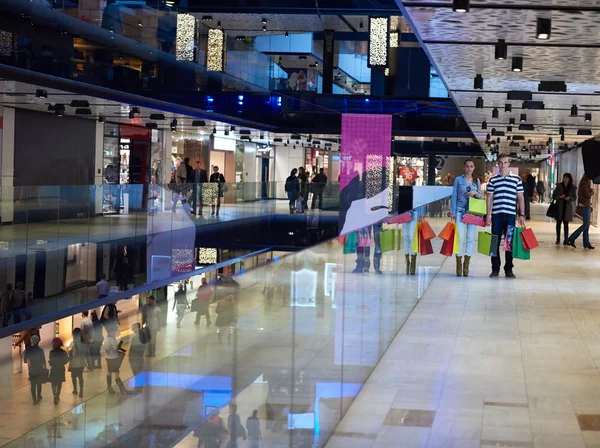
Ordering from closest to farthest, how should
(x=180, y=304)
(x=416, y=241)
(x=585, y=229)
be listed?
(x=180, y=304)
(x=416, y=241)
(x=585, y=229)

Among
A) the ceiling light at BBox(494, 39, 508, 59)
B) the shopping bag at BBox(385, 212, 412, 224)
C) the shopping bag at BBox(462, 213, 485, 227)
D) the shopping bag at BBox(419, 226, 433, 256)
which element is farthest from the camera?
the shopping bag at BBox(462, 213, 485, 227)

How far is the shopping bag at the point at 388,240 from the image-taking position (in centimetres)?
897

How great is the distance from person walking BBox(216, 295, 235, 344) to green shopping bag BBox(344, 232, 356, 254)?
102 inches

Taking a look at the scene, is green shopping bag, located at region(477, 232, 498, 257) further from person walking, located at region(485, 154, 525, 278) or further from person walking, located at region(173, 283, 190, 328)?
person walking, located at region(173, 283, 190, 328)

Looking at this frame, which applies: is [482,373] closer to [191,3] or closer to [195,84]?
[195,84]

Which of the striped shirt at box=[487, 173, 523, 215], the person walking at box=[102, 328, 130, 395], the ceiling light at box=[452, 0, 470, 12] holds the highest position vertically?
the ceiling light at box=[452, 0, 470, 12]

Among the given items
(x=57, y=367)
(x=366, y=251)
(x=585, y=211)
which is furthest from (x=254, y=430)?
(x=585, y=211)

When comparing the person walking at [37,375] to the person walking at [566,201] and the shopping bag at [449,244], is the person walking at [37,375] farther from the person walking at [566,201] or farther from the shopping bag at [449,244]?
the person walking at [566,201]

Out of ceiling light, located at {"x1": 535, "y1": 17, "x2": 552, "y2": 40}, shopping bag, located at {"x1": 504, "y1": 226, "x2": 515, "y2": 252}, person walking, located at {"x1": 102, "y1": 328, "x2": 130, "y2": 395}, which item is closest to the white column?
shopping bag, located at {"x1": 504, "y1": 226, "x2": 515, "y2": 252}

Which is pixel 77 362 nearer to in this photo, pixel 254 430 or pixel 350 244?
pixel 254 430

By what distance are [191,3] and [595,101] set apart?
16.3 metres

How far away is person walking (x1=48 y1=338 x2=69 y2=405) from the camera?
→ 334 cm

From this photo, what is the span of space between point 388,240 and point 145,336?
5657 mm

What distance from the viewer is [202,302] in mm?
4000
